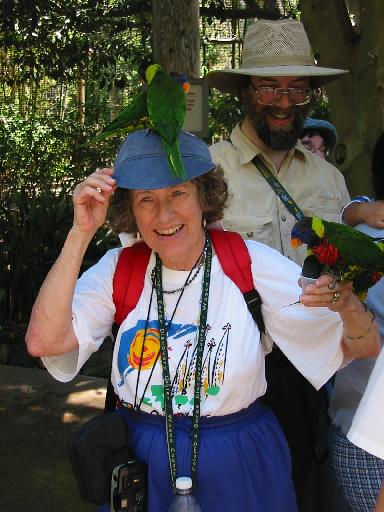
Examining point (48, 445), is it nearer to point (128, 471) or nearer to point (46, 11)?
point (128, 471)

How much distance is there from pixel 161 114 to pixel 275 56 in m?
1.02

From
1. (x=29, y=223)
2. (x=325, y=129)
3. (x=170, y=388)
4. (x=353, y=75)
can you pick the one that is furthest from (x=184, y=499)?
(x=29, y=223)

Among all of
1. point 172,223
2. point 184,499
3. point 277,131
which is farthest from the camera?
point 277,131

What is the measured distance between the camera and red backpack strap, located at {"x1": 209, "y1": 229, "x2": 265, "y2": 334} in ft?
7.03

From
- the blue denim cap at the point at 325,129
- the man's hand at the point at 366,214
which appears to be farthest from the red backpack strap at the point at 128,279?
the blue denim cap at the point at 325,129

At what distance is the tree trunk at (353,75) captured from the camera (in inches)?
181

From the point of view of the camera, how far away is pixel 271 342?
7.26 feet

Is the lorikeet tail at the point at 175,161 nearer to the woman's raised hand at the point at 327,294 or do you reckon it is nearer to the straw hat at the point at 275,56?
the woman's raised hand at the point at 327,294

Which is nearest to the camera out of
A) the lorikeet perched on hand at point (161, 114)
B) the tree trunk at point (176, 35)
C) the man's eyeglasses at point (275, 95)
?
the lorikeet perched on hand at point (161, 114)

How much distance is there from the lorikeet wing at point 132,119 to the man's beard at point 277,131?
23.7 inches

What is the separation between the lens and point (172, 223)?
2.17 m

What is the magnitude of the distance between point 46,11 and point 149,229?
17.6 ft

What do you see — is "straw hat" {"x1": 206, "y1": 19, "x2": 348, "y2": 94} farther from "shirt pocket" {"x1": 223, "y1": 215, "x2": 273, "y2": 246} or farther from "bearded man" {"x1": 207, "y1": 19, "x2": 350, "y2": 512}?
"shirt pocket" {"x1": 223, "y1": 215, "x2": 273, "y2": 246}

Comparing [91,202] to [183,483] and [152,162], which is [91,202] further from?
[183,483]
